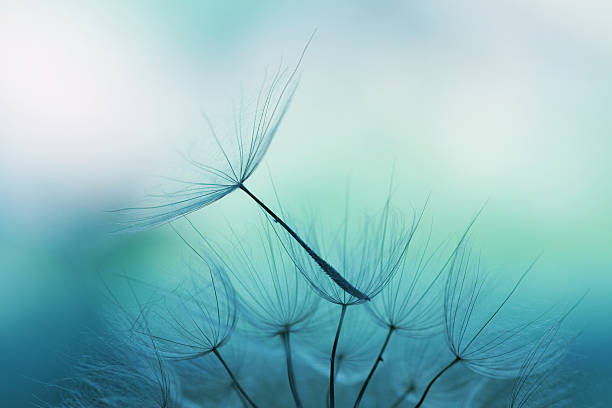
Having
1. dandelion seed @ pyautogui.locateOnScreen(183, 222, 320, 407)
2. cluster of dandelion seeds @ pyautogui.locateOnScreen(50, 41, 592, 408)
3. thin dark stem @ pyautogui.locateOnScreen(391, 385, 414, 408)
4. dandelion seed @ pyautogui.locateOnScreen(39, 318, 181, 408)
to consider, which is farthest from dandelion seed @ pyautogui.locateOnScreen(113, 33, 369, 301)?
thin dark stem @ pyautogui.locateOnScreen(391, 385, 414, 408)

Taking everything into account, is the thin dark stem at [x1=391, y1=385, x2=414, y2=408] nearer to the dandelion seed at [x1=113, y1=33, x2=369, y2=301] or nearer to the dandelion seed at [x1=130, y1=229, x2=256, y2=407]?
the dandelion seed at [x1=130, y1=229, x2=256, y2=407]

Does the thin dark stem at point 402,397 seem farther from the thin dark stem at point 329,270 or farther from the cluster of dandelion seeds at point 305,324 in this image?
the thin dark stem at point 329,270

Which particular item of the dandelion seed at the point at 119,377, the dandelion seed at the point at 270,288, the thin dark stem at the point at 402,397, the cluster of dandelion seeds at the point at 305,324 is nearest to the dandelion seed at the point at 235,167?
the cluster of dandelion seeds at the point at 305,324

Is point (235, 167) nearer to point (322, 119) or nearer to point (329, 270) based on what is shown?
point (329, 270)

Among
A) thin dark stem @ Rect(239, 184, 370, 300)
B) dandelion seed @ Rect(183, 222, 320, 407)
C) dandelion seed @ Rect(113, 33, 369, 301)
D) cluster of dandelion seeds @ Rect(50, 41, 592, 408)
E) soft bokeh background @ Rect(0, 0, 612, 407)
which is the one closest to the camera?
thin dark stem @ Rect(239, 184, 370, 300)

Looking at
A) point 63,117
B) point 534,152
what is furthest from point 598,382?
point 63,117

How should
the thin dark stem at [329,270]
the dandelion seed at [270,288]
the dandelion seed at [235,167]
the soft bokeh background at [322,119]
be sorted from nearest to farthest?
1. the thin dark stem at [329,270]
2. the dandelion seed at [235,167]
3. the dandelion seed at [270,288]
4. the soft bokeh background at [322,119]
